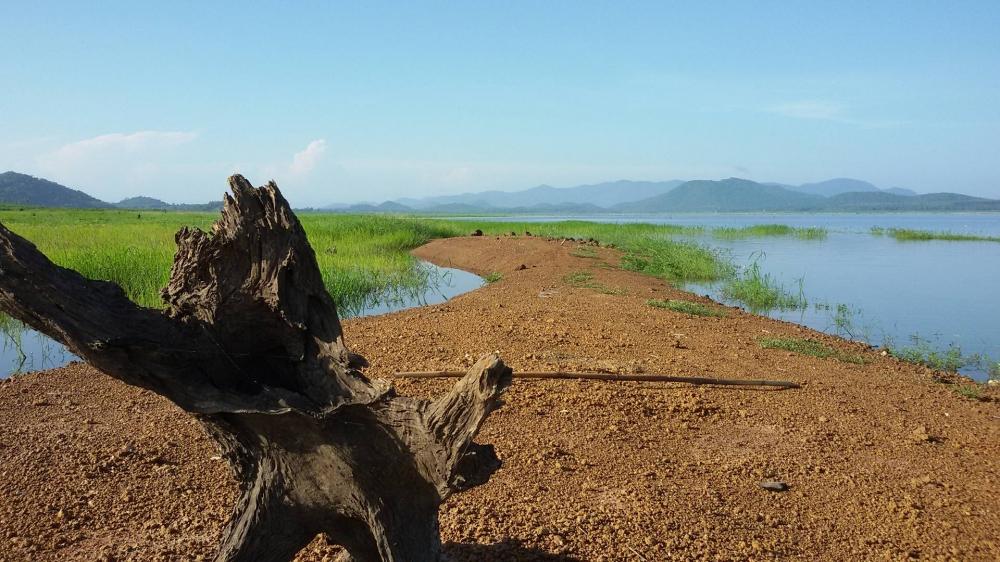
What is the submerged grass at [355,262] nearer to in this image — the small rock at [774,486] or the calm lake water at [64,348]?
the calm lake water at [64,348]

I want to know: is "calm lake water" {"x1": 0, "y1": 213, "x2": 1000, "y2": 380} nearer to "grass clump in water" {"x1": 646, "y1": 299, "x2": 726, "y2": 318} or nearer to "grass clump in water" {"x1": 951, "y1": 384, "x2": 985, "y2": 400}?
"grass clump in water" {"x1": 951, "y1": 384, "x2": 985, "y2": 400}

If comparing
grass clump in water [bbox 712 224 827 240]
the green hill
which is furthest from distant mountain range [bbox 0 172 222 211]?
grass clump in water [bbox 712 224 827 240]

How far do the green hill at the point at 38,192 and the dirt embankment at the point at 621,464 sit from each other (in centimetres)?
13943

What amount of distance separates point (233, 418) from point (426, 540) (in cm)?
86

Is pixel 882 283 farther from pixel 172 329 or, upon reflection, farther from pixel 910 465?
pixel 172 329

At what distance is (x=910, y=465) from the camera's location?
468cm

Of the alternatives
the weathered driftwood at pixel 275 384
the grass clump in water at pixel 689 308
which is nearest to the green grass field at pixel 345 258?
the grass clump in water at pixel 689 308

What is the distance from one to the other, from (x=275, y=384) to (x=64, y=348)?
8.26 metres

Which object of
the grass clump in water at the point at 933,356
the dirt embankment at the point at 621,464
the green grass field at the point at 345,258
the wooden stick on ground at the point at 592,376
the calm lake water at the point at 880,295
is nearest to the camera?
the dirt embankment at the point at 621,464

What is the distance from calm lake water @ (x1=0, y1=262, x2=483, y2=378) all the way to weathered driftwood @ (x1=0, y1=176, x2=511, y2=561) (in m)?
6.60

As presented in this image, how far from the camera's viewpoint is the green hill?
12850 centimetres

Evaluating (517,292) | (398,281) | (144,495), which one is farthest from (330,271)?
(144,495)

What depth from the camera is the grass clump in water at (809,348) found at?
7.87m

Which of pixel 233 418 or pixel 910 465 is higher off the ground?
pixel 233 418
